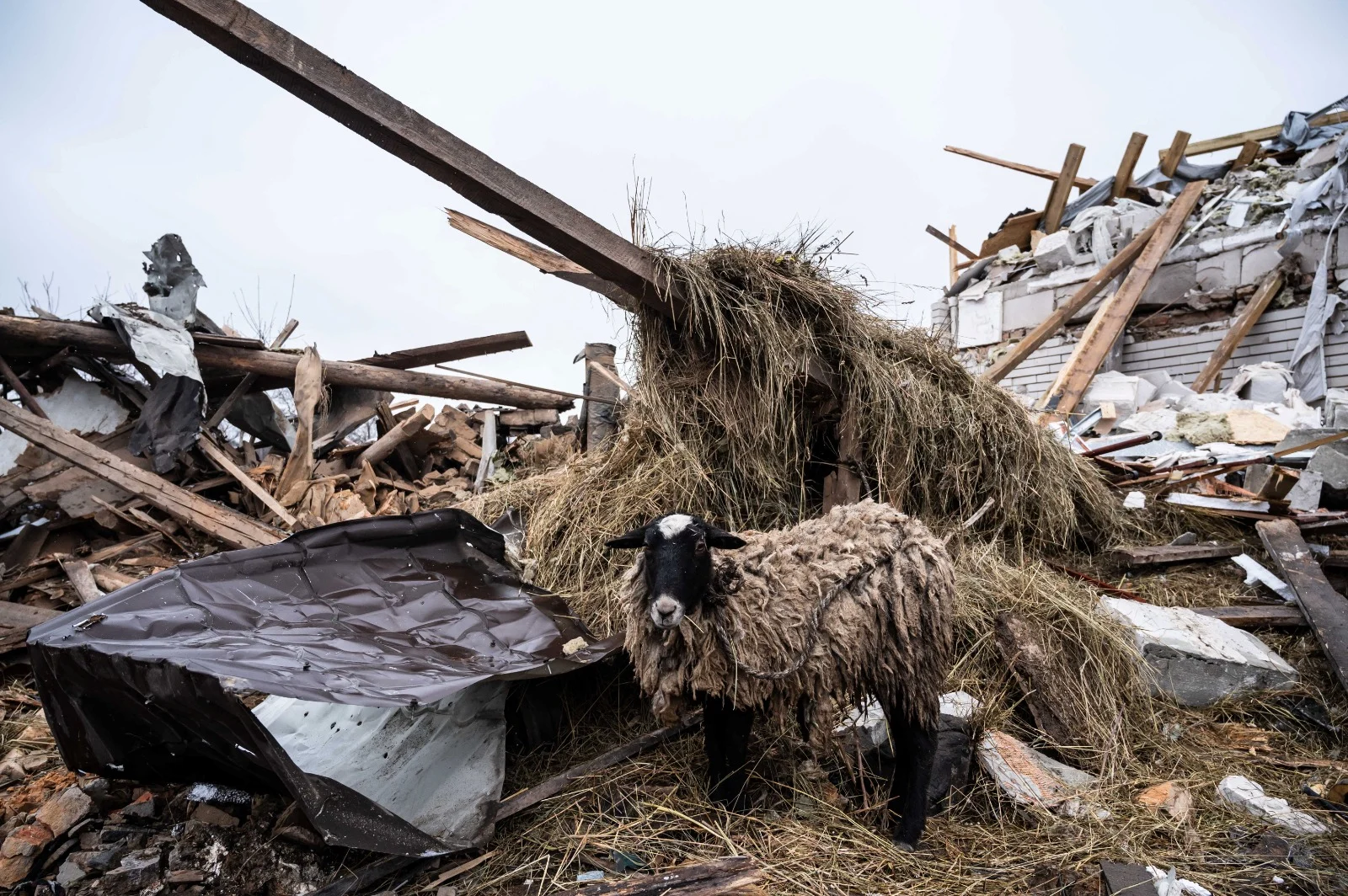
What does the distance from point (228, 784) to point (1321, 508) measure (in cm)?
871

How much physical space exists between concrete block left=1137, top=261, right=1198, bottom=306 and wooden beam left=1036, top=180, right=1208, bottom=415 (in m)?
0.35

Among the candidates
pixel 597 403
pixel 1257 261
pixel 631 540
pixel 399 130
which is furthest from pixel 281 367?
pixel 1257 261

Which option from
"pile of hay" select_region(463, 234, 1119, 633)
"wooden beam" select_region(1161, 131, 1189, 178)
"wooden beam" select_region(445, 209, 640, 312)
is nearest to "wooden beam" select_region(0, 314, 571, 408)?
"pile of hay" select_region(463, 234, 1119, 633)

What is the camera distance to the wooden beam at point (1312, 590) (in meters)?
4.73

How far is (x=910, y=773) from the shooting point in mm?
3350

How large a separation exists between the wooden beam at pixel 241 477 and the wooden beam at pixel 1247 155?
53.5ft

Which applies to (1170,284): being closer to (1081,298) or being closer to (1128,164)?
(1081,298)

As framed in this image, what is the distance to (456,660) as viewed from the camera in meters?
3.33

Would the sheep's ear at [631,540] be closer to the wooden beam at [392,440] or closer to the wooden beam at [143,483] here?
the wooden beam at [143,483]

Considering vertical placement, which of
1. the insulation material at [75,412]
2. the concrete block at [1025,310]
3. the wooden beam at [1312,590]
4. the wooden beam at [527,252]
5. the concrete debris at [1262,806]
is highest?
the concrete block at [1025,310]

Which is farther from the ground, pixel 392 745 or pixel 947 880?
pixel 392 745

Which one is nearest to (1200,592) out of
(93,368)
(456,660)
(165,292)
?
(456,660)

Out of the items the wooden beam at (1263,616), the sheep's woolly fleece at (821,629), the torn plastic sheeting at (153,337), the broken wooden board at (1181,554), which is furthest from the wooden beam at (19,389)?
the wooden beam at (1263,616)

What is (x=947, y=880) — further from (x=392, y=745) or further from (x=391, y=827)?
(x=392, y=745)
